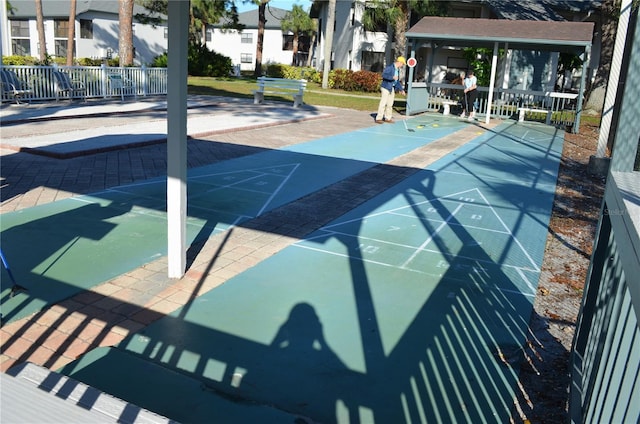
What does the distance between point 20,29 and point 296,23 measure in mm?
26300

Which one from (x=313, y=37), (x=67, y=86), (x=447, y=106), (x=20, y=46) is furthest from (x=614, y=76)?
(x=20, y=46)

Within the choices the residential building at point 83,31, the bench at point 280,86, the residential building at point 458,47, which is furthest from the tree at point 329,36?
the residential building at point 83,31

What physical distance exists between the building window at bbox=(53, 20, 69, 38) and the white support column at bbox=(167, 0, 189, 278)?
168 feet

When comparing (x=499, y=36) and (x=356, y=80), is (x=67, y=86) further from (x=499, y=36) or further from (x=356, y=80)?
(x=356, y=80)

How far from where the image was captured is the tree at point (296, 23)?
6075 cm

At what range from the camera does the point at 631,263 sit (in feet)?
7.59

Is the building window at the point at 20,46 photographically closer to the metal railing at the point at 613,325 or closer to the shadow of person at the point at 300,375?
the shadow of person at the point at 300,375

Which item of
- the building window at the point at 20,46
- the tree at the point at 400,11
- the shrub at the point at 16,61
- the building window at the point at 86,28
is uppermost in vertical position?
the tree at the point at 400,11

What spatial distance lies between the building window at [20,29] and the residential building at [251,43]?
19.7 metres

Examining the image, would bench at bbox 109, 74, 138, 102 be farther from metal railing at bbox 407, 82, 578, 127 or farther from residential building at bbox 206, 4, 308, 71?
residential building at bbox 206, 4, 308, 71

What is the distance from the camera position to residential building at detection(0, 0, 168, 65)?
49.3 m

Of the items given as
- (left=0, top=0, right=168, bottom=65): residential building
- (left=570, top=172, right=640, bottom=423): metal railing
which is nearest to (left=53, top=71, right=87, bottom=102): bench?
(left=570, top=172, right=640, bottom=423): metal railing

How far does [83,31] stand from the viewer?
49531mm

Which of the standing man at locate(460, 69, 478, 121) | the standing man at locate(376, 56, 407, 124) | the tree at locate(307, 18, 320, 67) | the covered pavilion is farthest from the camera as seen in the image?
the tree at locate(307, 18, 320, 67)
